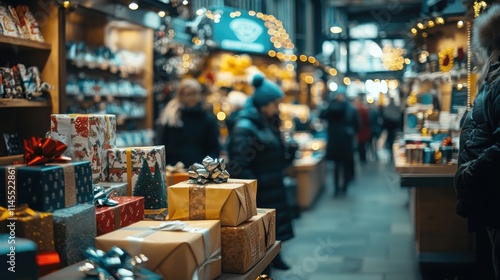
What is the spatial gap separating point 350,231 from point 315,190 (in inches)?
101

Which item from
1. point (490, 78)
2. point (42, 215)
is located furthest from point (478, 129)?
point (42, 215)

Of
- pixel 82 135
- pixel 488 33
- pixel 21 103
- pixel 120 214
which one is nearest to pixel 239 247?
pixel 120 214

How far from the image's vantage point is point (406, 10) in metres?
19.2

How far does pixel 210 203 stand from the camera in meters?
2.34

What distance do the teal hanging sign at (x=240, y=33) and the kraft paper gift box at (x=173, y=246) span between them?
4429mm

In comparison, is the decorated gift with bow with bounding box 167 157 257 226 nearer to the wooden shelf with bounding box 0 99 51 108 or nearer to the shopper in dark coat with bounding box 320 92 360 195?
the wooden shelf with bounding box 0 99 51 108

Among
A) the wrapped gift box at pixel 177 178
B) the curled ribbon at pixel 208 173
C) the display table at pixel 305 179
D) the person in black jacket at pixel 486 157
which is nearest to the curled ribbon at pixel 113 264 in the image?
the curled ribbon at pixel 208 173

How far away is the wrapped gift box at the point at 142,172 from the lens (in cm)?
273

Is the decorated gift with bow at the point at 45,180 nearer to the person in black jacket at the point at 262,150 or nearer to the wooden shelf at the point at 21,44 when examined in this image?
the wooden shelf at the point at 21,44

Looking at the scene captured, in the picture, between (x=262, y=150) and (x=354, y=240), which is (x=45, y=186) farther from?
(x=354, y=240)

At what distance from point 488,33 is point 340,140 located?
7.20 meters

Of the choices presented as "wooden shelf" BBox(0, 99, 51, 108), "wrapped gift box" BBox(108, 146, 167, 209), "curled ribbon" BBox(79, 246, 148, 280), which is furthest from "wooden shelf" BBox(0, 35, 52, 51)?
"curled ribbon" BBox(79, 246, 148, 280)

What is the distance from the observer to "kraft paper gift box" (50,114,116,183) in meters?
2.62

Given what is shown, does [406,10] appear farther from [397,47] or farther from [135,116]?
[135,116]
